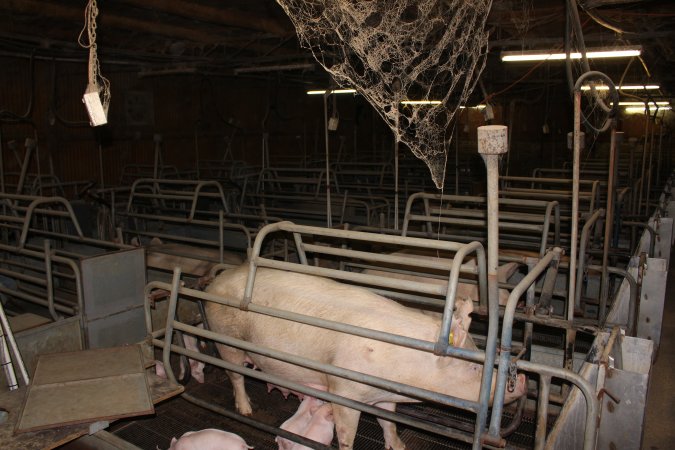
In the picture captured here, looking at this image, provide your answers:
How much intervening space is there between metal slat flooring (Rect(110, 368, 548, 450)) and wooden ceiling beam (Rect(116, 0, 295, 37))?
15.9 feet

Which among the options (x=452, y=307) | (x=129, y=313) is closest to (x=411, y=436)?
(x=452, y=307)

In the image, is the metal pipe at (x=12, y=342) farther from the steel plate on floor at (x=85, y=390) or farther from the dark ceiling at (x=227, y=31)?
the dark ceiling at (x=227, y=31)

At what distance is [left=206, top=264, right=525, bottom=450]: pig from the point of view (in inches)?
110

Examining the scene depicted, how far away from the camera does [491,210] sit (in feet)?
7.29

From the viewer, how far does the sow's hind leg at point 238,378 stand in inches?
→ 143

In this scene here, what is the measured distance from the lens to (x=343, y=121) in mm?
17859

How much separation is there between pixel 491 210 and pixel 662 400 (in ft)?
11.5

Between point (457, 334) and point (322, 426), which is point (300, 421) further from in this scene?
point (457, 334)

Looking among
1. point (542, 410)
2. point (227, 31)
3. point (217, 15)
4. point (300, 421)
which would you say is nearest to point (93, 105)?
point (300, 421)

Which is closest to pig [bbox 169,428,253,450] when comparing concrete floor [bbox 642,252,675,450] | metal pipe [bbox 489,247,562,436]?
metal pipe [bbox 489,247,562,436]

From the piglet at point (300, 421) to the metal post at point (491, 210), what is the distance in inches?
48.5

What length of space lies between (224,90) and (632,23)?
9.67 metres

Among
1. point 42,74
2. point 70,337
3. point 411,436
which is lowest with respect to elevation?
point 411,436

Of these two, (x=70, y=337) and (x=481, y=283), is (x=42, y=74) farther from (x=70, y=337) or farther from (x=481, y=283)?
(x=481, y=283)
